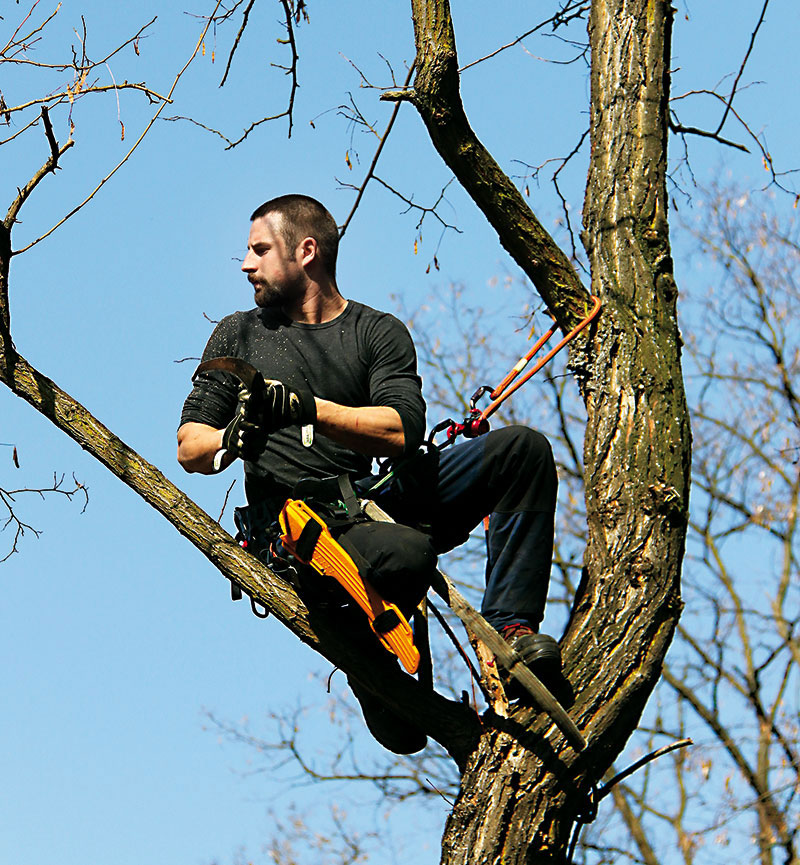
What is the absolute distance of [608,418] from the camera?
3.69m

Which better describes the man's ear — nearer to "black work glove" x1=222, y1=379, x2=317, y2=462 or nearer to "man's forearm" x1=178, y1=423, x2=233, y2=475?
"man's forearm" x1=178, y1=423, x2=233, y2=475

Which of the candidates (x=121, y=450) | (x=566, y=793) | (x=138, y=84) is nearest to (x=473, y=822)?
(x=566, y=793)

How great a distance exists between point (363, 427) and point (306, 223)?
39.5 inches

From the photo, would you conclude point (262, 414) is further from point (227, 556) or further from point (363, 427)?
point (227, 556)

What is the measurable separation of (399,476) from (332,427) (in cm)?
39

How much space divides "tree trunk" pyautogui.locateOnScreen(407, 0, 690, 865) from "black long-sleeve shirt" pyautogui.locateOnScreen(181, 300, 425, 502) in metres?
0.64

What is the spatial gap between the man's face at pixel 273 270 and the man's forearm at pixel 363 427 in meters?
0.70

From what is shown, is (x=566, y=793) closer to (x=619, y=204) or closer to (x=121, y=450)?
(x=121, y=450)

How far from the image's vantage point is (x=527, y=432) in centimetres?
350

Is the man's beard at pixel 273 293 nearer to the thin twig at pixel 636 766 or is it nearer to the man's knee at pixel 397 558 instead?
the man's knee at pixel 397 558

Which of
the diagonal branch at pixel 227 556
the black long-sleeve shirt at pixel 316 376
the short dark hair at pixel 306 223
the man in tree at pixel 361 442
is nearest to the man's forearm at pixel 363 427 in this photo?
the man in tree at pixel 361 442

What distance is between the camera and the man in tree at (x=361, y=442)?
321cm

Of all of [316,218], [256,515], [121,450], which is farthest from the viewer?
[316,218]

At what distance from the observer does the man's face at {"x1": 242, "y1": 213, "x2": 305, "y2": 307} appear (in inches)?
152
